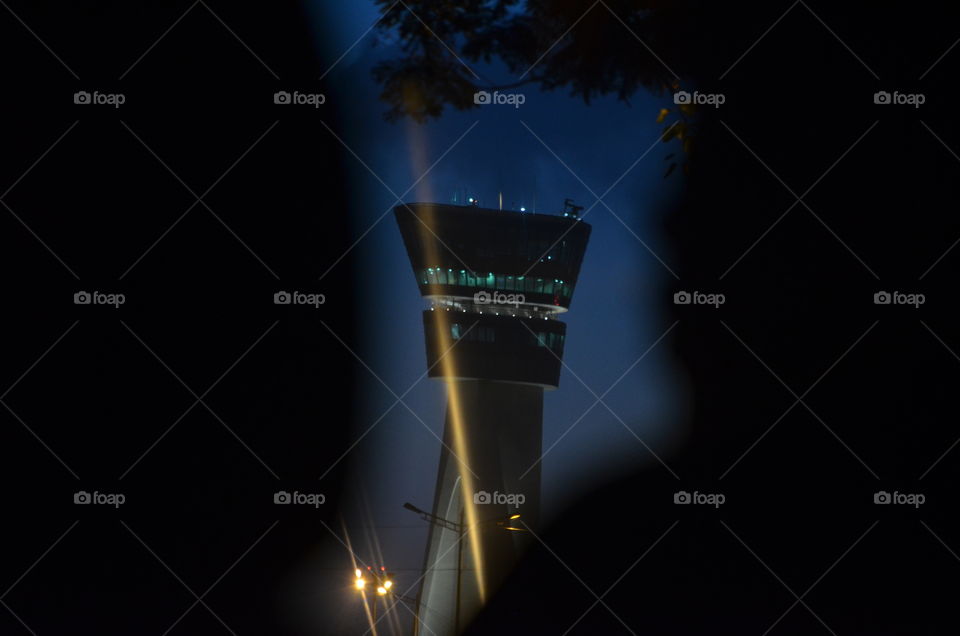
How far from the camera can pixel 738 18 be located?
9.05 m

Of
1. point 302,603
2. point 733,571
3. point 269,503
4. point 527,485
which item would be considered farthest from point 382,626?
point 733,571

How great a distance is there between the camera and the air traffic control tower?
248ft

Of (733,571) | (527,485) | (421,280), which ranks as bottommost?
(733,571)

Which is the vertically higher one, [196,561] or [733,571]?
[196,561]

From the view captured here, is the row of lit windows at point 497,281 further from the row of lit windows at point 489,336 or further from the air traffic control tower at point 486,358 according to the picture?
the row of lit windows at point 489,336

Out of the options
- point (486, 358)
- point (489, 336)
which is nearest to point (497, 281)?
point (489, 336)

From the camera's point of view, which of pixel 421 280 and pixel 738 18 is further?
pixel 421 280

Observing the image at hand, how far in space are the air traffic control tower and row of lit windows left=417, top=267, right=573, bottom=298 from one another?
0.30 ft

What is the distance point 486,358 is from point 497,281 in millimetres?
5771

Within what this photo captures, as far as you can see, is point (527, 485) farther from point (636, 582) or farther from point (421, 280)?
point (636, 582)

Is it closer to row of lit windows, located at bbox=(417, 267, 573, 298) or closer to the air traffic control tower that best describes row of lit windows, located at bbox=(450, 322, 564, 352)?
the air traffic control tower

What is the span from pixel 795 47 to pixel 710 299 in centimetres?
249

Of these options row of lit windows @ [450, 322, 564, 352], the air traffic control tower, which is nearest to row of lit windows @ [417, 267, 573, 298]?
the air traffic control tower

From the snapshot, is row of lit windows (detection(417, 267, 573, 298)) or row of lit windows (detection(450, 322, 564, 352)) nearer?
row of lit windows (detection(417, 267, 573, 298))
